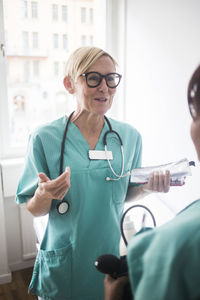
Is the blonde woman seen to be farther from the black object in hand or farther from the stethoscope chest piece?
the black object in hand

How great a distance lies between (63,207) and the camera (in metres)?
1.04

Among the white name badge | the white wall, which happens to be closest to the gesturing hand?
the white name badge

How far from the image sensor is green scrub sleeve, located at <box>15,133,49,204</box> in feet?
3.56

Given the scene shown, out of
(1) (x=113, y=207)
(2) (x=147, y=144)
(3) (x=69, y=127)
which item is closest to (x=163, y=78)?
(2) (x=147, y=144)

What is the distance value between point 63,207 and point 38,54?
5.01ft

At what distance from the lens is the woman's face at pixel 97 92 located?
1081 millimetres

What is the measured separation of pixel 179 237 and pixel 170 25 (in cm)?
128

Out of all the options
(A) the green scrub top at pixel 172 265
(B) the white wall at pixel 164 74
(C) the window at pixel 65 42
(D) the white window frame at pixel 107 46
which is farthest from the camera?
(C) the window at pixel 65 42

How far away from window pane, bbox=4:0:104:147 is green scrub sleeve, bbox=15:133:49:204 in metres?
1.10

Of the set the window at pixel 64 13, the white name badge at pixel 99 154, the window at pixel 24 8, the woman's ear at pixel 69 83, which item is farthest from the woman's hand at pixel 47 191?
the window at pixel 64 13

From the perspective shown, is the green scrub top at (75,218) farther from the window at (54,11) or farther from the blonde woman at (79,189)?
the window at (54,11)

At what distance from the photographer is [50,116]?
233 cm

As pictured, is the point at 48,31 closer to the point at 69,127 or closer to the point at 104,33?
the point at 104,33

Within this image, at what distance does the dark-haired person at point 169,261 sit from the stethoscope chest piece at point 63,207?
551mm
